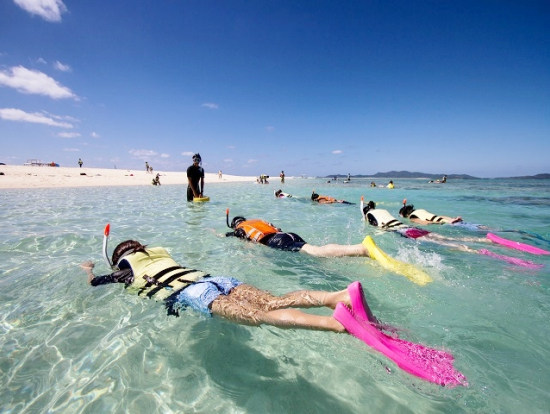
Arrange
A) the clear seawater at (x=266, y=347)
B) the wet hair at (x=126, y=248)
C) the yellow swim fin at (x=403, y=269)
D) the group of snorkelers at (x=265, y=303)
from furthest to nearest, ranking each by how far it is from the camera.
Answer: the yellow swim fin at (x=403, y=269) < the wet hair at (x=126, y=248) < the group of snorkelers at (x=265, y=303) < the clear seawater at (x=266, y=347)

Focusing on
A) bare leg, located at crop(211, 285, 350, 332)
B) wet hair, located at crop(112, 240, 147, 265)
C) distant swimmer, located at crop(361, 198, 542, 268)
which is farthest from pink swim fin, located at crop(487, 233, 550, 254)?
wet hair, located at crop(112, 240, 147, 265)

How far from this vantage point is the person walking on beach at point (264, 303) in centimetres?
228

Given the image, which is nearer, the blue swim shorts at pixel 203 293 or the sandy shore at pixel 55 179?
the blue swim shorts at pixel 203 293

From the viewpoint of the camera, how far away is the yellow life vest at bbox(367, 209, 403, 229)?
7809mm

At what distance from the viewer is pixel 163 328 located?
3.11 metres

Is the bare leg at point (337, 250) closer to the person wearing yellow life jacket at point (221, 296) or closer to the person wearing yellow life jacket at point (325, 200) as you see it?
the person wearing yellow life jacket at point (221, 296)

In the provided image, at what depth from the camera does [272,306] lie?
283 cm


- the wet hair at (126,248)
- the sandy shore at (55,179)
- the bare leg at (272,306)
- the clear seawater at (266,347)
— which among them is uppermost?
the sandy shore at (55,179)

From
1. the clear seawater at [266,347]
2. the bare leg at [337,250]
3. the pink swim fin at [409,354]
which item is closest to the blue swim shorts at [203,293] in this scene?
the clear seawater at [266,347]

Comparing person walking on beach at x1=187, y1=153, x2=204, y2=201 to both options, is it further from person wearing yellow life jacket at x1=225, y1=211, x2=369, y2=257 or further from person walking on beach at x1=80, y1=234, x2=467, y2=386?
person walking on beach at x1=80, y1=234, x2=467, y2=386

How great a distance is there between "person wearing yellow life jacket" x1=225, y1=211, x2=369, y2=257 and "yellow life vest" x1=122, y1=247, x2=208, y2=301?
8.14 feet

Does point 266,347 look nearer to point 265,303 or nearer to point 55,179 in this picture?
point 265,303

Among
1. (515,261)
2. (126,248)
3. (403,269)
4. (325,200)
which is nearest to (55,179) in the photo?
(325,200)

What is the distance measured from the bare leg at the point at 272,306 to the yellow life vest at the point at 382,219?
571cm
